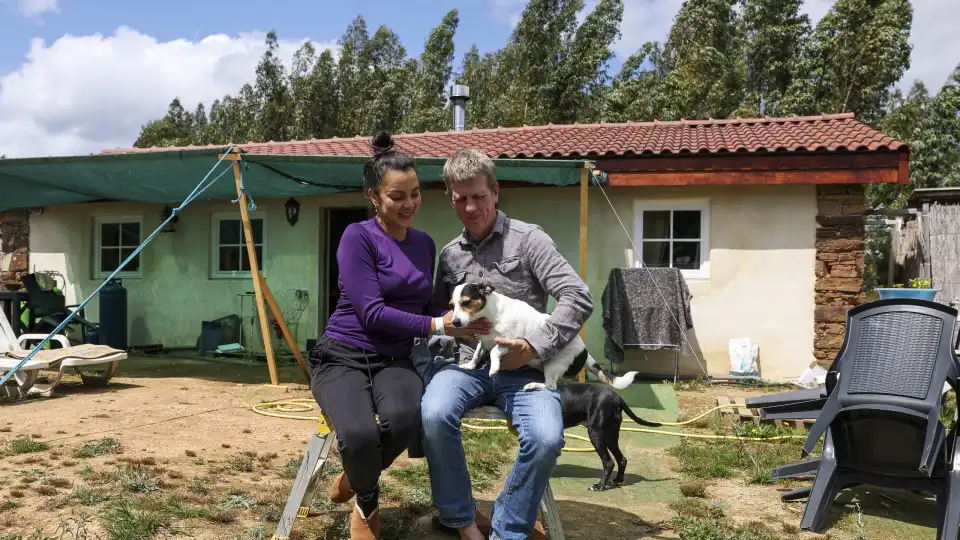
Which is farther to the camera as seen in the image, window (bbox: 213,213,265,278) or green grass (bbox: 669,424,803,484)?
window (bbox: 213,213,265,278)

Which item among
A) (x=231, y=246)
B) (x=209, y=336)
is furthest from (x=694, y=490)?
(x=231, y=246)

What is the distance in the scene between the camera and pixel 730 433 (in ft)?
16.6

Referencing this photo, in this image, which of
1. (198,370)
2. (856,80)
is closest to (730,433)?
(198,370)

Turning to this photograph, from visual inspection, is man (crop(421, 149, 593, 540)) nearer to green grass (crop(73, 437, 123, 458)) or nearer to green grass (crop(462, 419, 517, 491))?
green grass (crop(462, 419, 517, 491))

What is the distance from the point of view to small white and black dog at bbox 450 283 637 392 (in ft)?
8.63

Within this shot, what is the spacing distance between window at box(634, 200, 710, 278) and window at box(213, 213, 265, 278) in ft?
17.7

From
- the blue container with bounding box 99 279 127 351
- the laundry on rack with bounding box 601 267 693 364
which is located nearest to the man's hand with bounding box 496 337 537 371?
the laundry on rack with bounding box 601 267 693 364

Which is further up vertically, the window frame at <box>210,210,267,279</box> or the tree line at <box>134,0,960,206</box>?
the tree line at <box>134,0,960,206</box>

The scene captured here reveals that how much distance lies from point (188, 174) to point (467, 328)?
5.35 m

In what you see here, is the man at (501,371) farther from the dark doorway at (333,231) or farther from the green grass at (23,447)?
the dark doorway at (333,231)

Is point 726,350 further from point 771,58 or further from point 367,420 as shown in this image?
point 771,58

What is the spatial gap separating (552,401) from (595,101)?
21227 mm

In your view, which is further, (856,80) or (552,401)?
(856,80)

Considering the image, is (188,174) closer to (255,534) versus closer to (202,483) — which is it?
(202,483)
